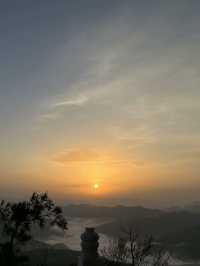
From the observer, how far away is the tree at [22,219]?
2586 cm

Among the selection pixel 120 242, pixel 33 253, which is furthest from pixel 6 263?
pixel 33 253

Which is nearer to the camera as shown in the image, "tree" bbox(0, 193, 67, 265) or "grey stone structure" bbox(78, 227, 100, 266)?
"grey stone structure" bbox(78, 227, 100, 266)

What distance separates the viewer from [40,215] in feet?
87.5

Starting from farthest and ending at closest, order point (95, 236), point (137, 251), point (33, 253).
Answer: point (33, 253) → point (137, 251) → point (95, 236)

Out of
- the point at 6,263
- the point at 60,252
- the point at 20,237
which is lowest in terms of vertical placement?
the point at 60,252

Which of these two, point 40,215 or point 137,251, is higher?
point 40,215

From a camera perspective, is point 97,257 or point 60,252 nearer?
point 97,257

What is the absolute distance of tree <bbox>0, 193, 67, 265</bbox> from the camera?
25.9 meters

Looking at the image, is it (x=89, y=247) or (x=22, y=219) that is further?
(x=22, y=219)

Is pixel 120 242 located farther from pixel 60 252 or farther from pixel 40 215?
pixel 60 252

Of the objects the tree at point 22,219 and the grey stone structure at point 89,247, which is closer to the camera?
the grey stone structure at point 89,247

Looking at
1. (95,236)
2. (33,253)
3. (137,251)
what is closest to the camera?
(95,236)

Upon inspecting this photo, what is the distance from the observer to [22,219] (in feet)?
84.9

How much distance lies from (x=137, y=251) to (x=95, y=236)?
41.1 ft
